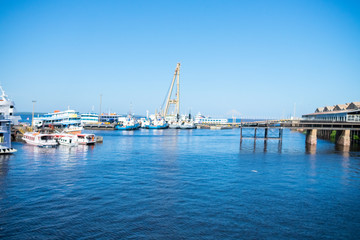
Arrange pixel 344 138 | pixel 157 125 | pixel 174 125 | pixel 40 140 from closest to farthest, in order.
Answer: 1. pixel 40 140
2. pixel 344 138
3. pixel 157 125
4. pixel 174 125

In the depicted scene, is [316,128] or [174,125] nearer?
[316,128]

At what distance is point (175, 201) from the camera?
24359mm

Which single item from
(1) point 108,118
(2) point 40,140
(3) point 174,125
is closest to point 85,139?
(2) point 40,140

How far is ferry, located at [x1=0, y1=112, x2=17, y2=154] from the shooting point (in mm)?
43531

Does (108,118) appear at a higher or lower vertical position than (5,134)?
higher

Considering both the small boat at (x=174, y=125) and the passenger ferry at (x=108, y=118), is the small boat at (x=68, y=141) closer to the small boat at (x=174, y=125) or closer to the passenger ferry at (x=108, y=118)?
the passenger ferry at (x=108, y=118)

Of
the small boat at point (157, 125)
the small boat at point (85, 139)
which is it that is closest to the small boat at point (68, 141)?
the small boat at point (85, 139)

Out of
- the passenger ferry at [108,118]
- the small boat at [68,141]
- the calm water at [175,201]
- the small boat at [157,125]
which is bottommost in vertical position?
the calm water at [175,201]

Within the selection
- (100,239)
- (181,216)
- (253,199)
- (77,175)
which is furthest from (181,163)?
(100,239)

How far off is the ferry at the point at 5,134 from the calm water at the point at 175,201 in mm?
5042

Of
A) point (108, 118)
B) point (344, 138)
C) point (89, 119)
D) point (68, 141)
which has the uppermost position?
point (108, 118)

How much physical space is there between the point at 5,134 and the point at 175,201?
35.3 meters

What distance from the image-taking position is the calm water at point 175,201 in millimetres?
18438

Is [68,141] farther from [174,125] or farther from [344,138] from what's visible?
[174,125]
